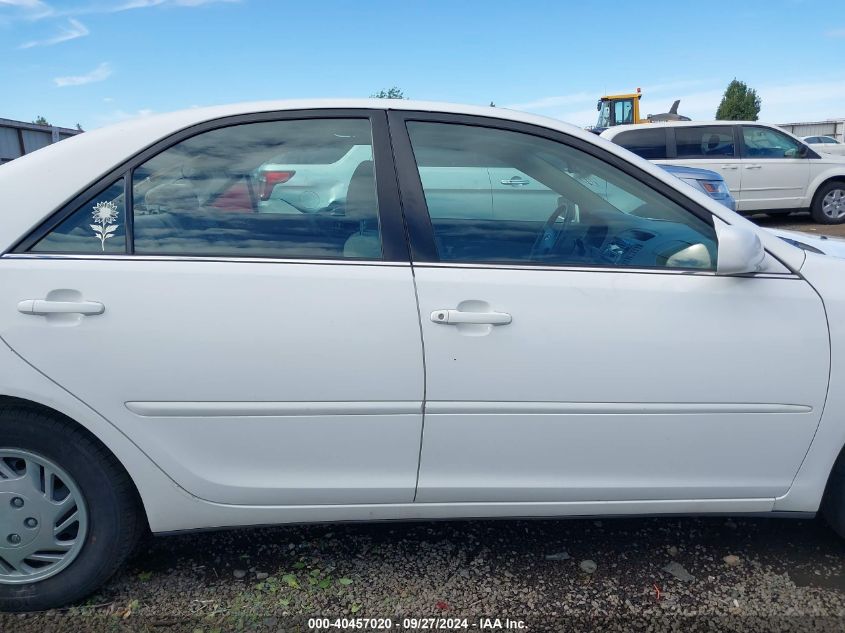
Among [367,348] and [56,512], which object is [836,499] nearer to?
[367,348]

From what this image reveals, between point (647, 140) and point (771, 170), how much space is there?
226 centimetres

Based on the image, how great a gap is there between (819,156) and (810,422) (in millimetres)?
10791

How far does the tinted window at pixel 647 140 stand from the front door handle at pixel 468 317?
925 centimetres

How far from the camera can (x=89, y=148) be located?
218 cm

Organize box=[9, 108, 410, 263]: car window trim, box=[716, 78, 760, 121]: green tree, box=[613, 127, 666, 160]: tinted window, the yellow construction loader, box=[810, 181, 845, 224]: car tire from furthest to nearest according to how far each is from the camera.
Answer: box=[716, 78, 760, 121]: green tree < the yellow construction loader < box=[810, 181, 845, 224]: car tire < box=[613, 127, 666, 160]: tinted window < box=[9, 108, 410, 263]: car window trim

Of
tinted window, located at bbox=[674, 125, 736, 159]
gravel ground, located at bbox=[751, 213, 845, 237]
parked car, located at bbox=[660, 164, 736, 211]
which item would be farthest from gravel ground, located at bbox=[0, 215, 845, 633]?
tinted window, located at bbox=[674, 125, 736, 159]

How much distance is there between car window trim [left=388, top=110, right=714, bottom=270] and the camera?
219 centimetres

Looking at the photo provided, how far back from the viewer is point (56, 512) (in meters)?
2.16

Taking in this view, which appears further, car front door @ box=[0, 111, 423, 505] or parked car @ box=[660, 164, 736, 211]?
parked car @ box=[660, 164, 736, 211]

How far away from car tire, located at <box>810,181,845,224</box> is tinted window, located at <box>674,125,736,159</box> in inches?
70.2

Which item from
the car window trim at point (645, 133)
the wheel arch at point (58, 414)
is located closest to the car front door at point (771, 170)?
the car window trim at point (645, 133)

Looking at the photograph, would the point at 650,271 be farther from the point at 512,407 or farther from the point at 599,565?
the point at 599,565

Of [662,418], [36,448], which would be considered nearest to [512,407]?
[662,418]

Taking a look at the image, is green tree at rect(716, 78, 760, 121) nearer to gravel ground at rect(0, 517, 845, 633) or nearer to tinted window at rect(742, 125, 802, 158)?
tinted window at rect(742, 125, 802, 158)
